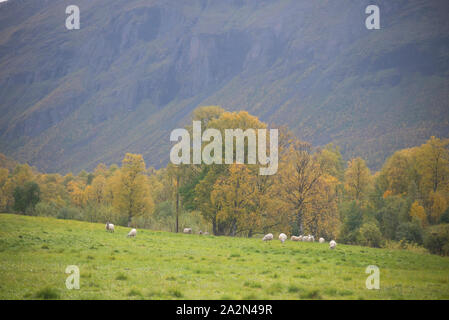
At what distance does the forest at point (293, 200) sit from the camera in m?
45.0

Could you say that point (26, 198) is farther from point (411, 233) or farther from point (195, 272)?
point (195, 272)

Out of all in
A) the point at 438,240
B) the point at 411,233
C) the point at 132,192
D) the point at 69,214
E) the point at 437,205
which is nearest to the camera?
the point at 438,240

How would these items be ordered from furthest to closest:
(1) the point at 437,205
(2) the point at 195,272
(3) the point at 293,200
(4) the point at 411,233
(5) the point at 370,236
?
(1) the point at 437,205 → (5) the point at 370,236 → (3) the point at 293,200 → (4) the point at 411,233 → (2) the point at 195,272

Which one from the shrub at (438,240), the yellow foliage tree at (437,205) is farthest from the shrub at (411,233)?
the yellow foliage tree at (437,205)

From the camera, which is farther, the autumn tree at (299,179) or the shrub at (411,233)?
the autumn tree at (299,179)

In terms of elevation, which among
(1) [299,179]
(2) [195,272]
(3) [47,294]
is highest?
(1) [299,179]

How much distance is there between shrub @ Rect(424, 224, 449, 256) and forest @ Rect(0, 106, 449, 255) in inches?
1.7

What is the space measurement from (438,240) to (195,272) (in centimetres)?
3141

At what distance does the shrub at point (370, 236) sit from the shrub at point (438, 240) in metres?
4.76

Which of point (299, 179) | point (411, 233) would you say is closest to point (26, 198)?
point (299, 179)

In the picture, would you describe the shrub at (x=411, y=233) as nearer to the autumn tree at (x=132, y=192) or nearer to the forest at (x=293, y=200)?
the forest at (x=293, y=200)

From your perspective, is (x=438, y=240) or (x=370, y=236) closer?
(x=438, y=240)

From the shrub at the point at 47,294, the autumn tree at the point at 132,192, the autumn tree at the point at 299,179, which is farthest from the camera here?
the autumn tree at the point at 132,192

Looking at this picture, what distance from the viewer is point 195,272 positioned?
19906mm
